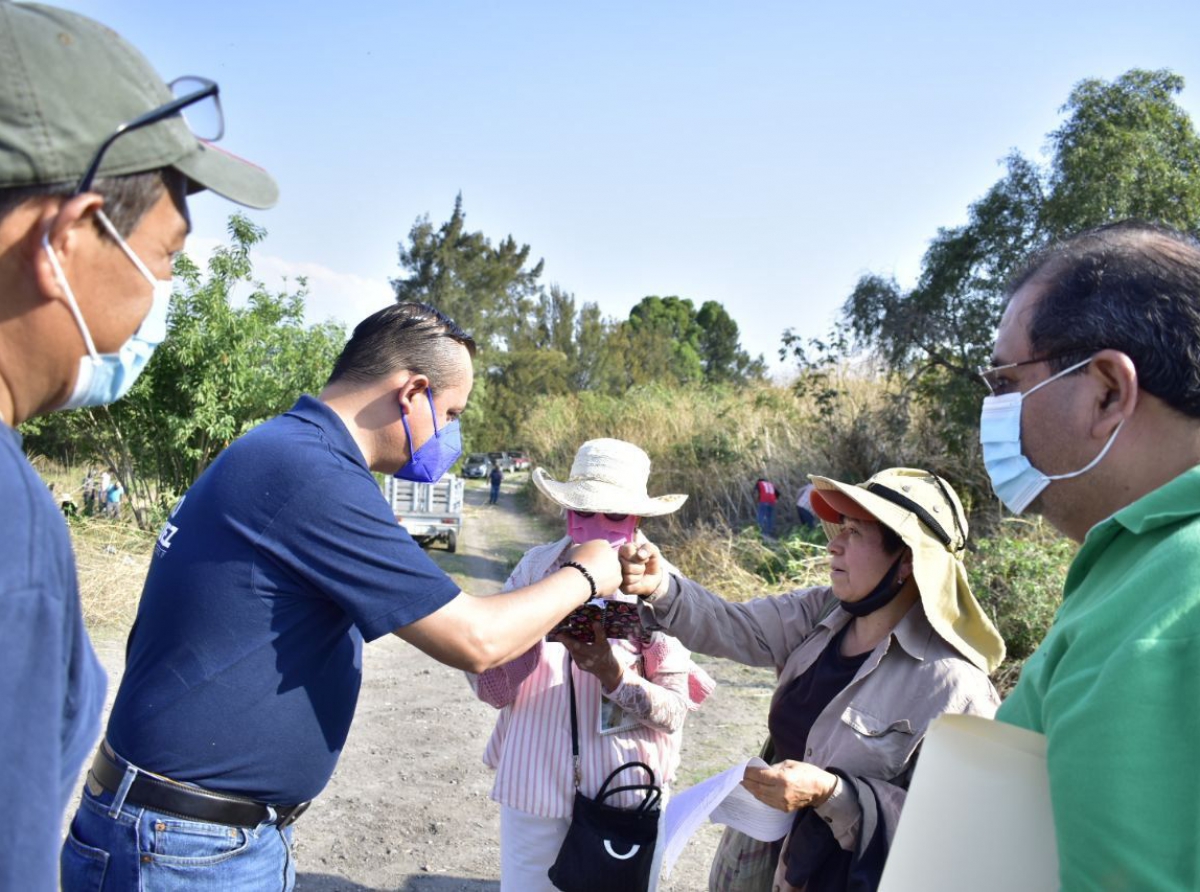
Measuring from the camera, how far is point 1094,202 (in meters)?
11.2

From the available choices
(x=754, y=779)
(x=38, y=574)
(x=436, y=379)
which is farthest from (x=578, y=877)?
(x=38, y=574)

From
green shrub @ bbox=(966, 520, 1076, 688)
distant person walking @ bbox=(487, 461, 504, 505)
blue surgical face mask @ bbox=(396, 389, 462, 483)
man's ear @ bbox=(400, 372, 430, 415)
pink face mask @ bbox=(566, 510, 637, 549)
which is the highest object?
man's ear @ bbox=(400, 372, 430, 415)

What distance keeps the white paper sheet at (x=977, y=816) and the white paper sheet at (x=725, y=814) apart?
3.23 feet

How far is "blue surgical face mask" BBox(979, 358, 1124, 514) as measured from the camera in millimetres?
1665

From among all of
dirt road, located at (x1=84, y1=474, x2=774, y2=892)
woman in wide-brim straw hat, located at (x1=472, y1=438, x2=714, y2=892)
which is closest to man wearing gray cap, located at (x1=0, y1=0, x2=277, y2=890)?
woman in wide-brim straw hat, located at (x1=472, y1=438, x2=714, y2=892)

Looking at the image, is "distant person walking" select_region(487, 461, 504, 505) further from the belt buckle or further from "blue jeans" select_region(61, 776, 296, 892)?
"blue jeans" select_region(61, 776, 296, 892)

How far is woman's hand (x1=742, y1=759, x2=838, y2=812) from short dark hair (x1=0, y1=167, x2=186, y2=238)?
1.83 metres

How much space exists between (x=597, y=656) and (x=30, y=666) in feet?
7.26

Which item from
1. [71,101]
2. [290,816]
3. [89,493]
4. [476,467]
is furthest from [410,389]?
[476,467]

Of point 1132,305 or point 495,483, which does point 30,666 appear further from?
point 495,483

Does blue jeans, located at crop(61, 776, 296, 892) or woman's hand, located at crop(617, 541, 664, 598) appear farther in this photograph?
woman's hand, located at crop(617, 541, 664, 598)

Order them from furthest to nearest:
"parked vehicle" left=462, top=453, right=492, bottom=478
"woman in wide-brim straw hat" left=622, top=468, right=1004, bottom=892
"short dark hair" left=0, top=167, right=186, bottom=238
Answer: "parked vehicle" left=462, top=453, right=492, bottom=478 < "woman in wide-brim straw hat" left=622, top=468, right=1004, bottom=892 < "short dark hair" left=0, top=167, right=186, bottom=238

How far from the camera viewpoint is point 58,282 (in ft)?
3.67

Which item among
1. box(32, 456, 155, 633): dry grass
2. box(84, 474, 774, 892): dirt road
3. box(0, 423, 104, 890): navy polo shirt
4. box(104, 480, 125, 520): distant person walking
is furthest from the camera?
box(104, 480, 125, 520): distant person walking
